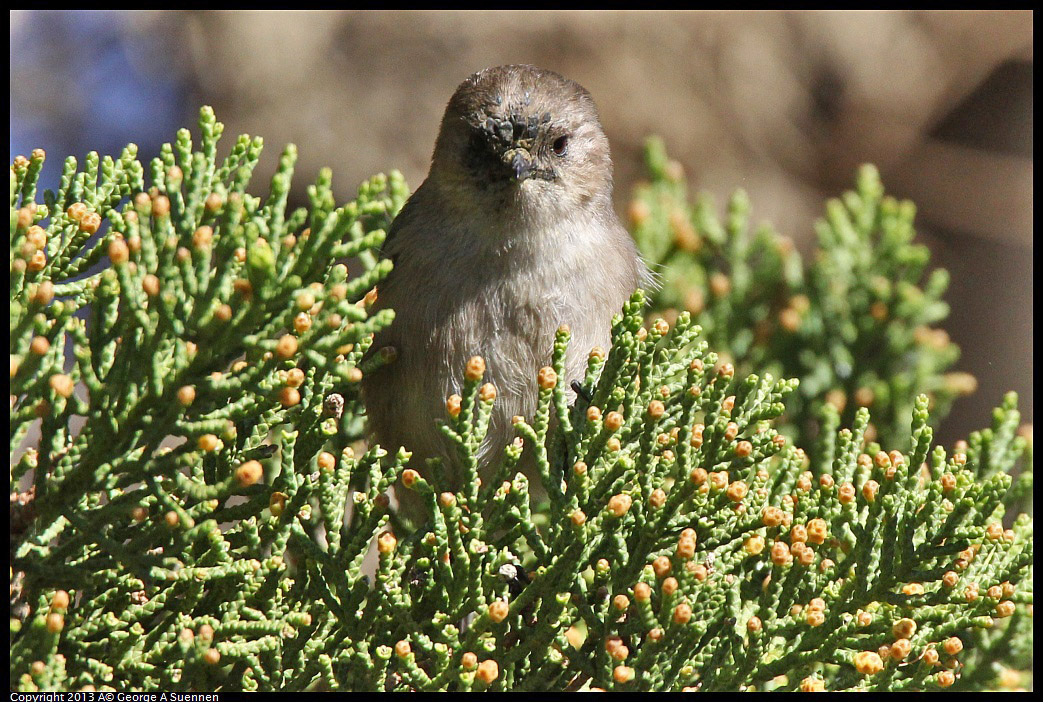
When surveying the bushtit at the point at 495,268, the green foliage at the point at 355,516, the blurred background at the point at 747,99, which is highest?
the blurred background at the point at 747,99

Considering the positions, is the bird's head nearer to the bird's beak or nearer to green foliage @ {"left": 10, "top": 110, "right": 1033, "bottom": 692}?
the bird's beak

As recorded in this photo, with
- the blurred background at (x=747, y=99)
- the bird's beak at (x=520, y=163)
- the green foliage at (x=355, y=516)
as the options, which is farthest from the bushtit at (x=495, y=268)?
the blurred background at (x=747, y=99)

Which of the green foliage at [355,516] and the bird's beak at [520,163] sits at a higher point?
the bird's beak at [520,163]

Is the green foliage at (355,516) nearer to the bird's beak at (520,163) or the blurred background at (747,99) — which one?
the bird's beak at (520,163)

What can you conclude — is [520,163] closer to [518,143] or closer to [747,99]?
[518,143]

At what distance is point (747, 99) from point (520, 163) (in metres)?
3.10

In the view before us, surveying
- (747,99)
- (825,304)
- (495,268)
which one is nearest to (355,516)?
(495,268)

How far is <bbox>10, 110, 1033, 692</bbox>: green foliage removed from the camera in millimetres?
1840

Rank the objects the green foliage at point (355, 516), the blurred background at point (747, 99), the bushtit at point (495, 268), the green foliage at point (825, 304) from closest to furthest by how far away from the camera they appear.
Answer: the green foliage at point (355, 516)
the bushtit at point (495, 268)
the green foliage at point (825, 304)
the blurred background at point (747, 99)

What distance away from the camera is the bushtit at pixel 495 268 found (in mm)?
2820

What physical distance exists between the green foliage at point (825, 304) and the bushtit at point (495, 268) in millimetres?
621

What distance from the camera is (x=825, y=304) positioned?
3537mm

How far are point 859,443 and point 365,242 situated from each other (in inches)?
49.6

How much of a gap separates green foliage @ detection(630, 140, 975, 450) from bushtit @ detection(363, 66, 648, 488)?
2.04ft
